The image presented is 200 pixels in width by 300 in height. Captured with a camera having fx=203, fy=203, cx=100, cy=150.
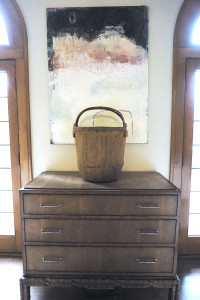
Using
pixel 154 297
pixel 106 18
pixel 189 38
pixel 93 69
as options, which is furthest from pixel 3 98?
pixel 154 297

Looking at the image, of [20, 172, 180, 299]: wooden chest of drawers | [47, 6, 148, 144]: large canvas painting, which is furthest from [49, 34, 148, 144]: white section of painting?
[20, 172, 180, 299]: wooden chest of drawers

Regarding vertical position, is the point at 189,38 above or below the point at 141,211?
above

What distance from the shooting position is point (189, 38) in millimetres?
1754

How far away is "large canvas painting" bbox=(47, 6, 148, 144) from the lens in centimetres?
170

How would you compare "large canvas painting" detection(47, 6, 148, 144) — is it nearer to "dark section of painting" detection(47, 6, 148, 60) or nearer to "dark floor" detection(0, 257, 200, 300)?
"dark section of painting" detection(47, 6, 148, 60)

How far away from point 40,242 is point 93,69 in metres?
1.41

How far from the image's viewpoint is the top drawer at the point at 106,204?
1.31 m

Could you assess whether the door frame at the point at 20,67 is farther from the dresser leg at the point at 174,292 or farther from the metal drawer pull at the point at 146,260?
the dresser leg at the point at 174,292

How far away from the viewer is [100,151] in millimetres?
1387

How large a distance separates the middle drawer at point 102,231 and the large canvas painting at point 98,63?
0.78 m

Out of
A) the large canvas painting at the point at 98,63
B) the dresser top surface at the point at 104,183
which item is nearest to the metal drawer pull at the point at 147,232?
the dresser top surface at the point at 104,183

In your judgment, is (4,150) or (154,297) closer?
(154,297)

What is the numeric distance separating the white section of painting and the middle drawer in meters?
0.80

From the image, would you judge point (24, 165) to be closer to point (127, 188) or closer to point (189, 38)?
point (127, 188)
